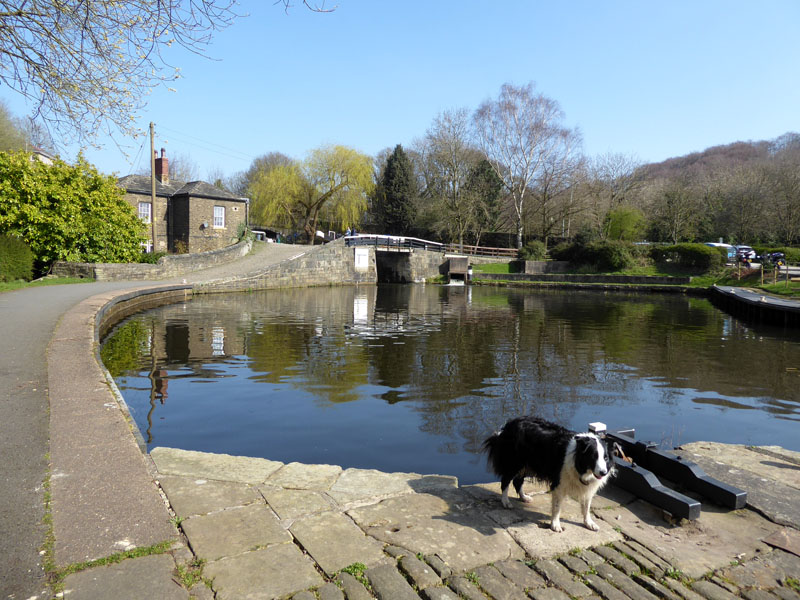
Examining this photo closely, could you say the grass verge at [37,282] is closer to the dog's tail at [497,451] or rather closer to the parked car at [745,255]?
the dog's tail at [497,451]

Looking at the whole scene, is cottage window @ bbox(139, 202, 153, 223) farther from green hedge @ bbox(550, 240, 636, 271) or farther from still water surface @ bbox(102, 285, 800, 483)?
green hedge @ bbox(550, 240, 636, 271)

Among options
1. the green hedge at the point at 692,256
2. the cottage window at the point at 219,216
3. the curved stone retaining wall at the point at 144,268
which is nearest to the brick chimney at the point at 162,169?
the cottage window at the point at 219,216

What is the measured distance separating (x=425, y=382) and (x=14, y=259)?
1937 centimetres

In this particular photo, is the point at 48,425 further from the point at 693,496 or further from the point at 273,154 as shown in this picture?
the point at 273,154

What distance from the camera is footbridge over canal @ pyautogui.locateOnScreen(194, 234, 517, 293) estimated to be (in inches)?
1189

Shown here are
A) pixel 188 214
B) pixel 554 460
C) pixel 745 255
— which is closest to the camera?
pixel 554 460

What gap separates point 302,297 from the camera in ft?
88.5

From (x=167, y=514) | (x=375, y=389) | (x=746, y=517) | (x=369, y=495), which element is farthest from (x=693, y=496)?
(x=375, y=389)

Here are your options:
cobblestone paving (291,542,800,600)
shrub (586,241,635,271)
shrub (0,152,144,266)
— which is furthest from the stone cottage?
cobblestone paving (291,542,800,600)

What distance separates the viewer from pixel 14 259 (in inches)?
808

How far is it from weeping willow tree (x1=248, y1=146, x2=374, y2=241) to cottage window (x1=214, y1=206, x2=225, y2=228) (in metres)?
9.25

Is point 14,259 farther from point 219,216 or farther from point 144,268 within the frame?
point 219,216

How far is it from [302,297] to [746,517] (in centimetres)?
2437

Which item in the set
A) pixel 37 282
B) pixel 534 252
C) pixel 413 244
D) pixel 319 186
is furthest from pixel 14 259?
pixel 534 252
